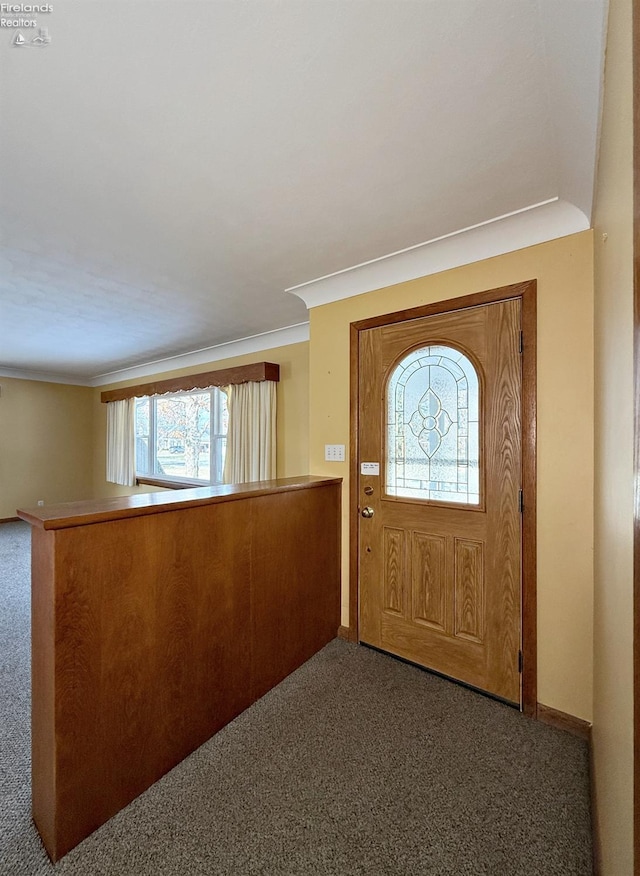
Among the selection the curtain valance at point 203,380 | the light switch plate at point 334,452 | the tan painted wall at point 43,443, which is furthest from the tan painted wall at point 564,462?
the tan painted wall at point 43,443

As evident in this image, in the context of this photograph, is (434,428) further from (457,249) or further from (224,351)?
(224,351)

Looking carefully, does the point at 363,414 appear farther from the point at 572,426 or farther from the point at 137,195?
the point at 137,195

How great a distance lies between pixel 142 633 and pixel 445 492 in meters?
1.61

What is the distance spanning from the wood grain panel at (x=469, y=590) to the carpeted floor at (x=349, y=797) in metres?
0.33

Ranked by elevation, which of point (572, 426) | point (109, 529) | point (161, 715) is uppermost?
point (572, 426)

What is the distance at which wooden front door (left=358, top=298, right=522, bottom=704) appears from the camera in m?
1.88

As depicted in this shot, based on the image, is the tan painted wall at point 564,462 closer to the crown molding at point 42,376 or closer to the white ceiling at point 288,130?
the white ceiling at point 288,130

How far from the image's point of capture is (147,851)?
118 centimetres

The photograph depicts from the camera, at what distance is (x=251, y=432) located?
3992 millimetres

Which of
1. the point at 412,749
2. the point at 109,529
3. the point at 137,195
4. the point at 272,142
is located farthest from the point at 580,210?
the point at 412,749

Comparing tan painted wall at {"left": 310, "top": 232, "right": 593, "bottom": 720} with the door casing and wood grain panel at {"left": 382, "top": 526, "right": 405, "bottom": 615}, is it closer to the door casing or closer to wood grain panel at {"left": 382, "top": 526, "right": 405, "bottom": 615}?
the door casing

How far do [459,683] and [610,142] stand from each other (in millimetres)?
2352

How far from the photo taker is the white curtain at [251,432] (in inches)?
153

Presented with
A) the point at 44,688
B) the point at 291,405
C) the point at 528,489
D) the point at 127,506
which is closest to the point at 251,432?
the point at 291,405
